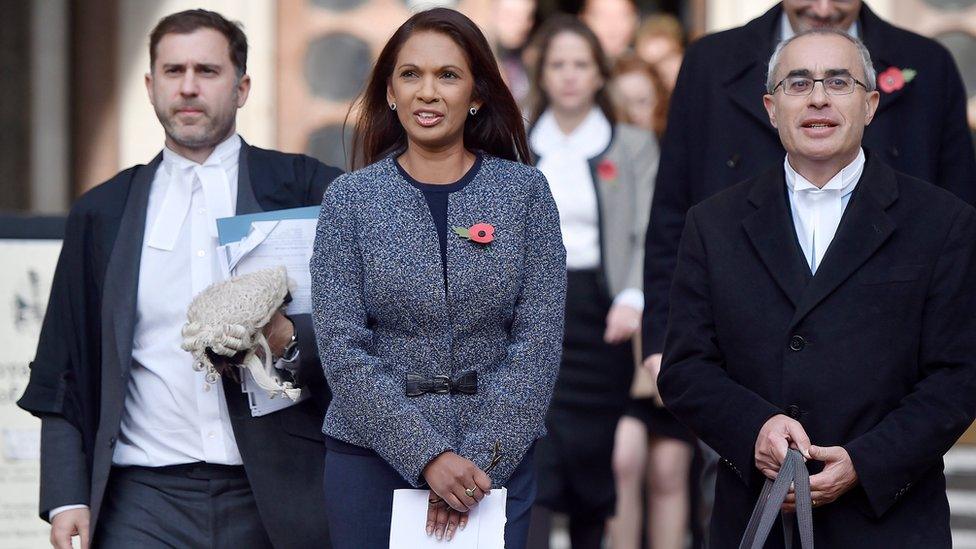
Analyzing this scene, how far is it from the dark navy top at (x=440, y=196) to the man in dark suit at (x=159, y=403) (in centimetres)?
60

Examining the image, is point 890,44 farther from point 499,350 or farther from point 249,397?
point 249,397

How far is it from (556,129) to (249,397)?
9.67 feet

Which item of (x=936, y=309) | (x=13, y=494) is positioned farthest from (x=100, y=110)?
(x=936, y=309)

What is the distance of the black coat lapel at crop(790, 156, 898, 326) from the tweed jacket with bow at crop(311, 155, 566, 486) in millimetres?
598

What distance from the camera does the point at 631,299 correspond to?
6906mm

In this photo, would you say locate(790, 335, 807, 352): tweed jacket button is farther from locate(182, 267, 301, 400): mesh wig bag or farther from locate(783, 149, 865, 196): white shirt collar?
locate(182, 267, 301, 400): mesh wig bag

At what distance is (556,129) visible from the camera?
24.0 ft

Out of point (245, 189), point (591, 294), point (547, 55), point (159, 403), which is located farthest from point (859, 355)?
point (547, 55)

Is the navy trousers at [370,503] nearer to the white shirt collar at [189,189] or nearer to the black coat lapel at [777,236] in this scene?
the black coat lapel at [777,236]

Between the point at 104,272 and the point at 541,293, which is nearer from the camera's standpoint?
the point at 541,293

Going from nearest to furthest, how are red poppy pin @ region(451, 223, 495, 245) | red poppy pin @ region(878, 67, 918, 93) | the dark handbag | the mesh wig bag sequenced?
the dark handbag
red poppy pin @ region(451, 223, 495, 245)
the mesh wig bag
red poppy pin @ region(878, 67, 918, 93)

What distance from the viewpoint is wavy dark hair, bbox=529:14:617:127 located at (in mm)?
7383

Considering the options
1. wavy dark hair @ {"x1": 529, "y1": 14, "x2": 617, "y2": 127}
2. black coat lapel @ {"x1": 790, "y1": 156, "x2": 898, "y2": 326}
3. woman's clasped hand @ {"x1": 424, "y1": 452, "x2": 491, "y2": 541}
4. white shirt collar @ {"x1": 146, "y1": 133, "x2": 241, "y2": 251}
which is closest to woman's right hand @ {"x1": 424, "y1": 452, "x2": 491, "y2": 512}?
woman's clasped hand @ {"x1": 424, "y1": 452, "x2": 491, "y2": 541}

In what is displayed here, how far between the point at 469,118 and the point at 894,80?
135cm
